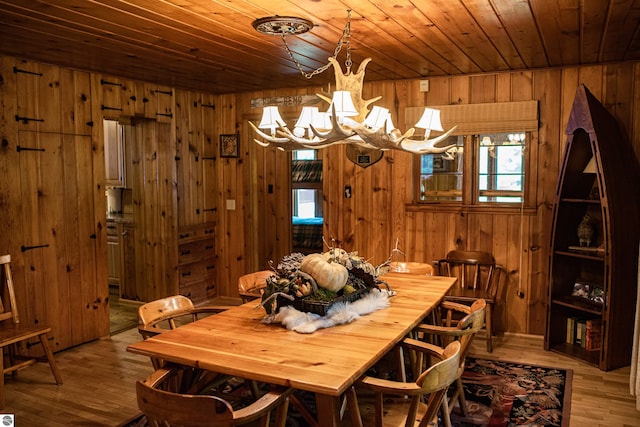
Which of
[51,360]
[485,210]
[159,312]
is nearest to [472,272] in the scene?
[485,210]

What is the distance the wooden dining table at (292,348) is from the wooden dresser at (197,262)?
284 cm

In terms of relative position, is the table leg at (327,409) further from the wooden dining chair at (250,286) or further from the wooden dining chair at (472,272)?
the wooden dining chair at (472,272)

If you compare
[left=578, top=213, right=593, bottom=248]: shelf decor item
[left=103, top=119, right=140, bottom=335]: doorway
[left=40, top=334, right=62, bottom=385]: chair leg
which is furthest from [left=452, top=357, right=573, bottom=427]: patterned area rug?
[left=103, top=119, right=140, bottom=335]: doorway

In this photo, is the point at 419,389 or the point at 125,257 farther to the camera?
the point at 125,257

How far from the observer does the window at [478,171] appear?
4660 mm

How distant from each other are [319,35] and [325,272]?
1565 millimetres

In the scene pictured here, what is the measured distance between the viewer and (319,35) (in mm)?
3316

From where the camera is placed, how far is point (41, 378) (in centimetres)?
381

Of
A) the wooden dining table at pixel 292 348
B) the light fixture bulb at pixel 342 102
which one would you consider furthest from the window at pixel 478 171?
the light fixture bulb at pixel 342 102

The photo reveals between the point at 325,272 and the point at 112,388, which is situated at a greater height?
the point at 325,272

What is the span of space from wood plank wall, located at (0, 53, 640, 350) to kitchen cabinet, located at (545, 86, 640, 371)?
0.72 ft

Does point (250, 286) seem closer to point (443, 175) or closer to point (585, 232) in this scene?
point (443, 175)

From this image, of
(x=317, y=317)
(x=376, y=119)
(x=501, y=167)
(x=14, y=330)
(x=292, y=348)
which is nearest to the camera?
(x=292, y=348)

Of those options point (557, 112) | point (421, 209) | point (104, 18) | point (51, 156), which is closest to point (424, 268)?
point (421, 209)
